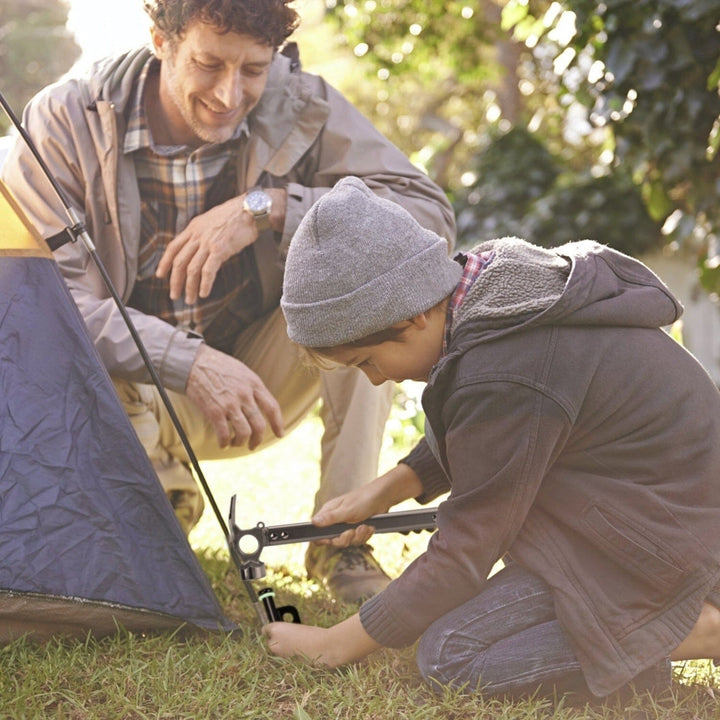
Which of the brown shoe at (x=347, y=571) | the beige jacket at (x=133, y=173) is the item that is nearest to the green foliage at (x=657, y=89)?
the beige jacket at (x=133, y=173)

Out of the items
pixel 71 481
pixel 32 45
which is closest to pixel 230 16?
pixel 71 481

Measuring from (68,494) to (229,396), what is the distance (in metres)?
0.45

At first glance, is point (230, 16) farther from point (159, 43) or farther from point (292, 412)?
point (292, 412)

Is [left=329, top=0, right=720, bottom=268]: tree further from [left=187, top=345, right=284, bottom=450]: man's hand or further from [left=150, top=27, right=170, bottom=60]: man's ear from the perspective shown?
[left=187, top=345, right=284, bottom=450]: man's hand

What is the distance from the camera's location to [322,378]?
9.02 ft

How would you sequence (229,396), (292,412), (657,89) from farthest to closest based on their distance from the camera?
1. (657,89)
2. (292,412)
3. (229,396)

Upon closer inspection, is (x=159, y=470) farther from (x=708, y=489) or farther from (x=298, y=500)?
(x=708, y=489)

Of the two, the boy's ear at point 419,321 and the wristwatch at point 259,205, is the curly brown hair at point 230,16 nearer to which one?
the wristwatch at point 259,205

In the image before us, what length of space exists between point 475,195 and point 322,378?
5106mm

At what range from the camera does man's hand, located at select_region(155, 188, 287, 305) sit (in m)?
2.55

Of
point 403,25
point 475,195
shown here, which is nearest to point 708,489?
point 403,25

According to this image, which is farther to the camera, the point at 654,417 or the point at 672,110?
the point at 672,110

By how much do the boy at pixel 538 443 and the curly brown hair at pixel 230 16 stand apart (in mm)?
766

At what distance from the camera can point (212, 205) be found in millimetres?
2797
